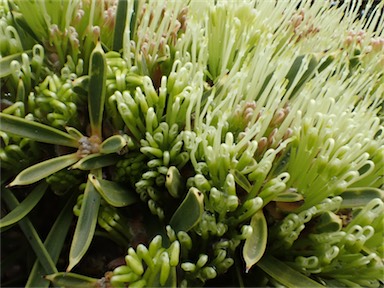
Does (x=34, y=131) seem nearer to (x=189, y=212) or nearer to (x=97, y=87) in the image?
(x=97, y=87)

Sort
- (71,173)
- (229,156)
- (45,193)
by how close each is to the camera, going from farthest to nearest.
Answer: (45,193) → (71,173) → (229,156)

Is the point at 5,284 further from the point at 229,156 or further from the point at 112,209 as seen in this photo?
the point at 229,156

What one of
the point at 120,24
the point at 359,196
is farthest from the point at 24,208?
the point at 359,196

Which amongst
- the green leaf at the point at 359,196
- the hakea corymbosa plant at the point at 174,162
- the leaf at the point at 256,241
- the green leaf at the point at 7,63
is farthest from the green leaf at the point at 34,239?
the green leaf at the point at 359,196

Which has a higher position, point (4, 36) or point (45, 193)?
point (4, 36)

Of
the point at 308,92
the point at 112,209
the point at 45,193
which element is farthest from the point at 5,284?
the point at 308,92

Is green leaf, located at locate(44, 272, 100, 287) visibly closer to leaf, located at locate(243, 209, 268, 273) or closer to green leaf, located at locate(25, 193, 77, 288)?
green leaf, located at locate(25, 193, 77, 288)
